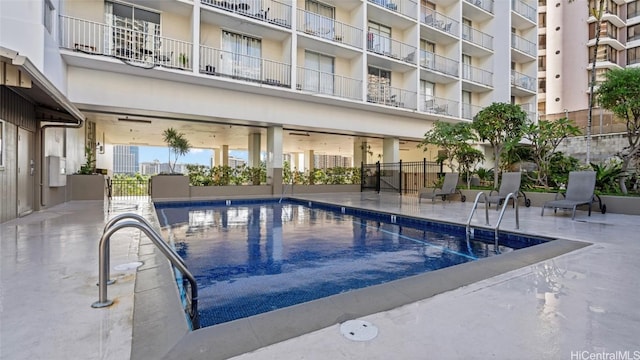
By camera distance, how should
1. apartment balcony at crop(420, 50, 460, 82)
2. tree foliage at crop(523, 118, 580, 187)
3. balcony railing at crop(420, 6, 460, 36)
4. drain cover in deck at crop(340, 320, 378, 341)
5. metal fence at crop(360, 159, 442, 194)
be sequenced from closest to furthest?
drain cover in deck at crop(340, 320, 378, 341)
tree foliage at crop(523, 118, 580, 187)
metal fence at crop(360, 159, 442, 194)
apartment balcony at crop(420, 50, 460, 82)
balcony railing at crop(420, 6, 460, 36)

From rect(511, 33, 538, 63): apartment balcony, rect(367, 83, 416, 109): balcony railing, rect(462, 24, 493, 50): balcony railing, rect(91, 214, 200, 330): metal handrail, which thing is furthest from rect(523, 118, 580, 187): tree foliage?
rect(511, 33, 538, 63): apartment balcony

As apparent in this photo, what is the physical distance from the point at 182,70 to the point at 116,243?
353 inches

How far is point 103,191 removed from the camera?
13.0 meters

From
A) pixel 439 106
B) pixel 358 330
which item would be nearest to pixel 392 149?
pixel 439 106

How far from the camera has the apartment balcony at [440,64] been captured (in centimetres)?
1975

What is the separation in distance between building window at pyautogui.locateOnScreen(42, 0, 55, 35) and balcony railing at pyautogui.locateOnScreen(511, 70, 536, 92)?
85.8 feet

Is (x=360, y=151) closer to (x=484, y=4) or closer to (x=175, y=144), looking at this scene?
(x=175, y=144)

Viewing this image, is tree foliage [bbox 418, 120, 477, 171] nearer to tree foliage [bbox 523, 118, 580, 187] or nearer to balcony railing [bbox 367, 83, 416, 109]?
tree foliage [bbox 523, 118, 580, 187]

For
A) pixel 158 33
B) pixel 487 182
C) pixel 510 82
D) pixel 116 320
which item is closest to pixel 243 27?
pixel 158 33

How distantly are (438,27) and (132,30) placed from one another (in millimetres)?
16846

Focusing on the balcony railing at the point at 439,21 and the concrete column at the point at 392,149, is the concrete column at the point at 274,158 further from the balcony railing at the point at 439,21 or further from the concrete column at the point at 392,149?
the balcony railing at the point at 439,21

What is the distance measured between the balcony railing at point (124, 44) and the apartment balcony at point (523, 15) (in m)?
23.5

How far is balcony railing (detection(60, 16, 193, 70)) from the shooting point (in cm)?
1119

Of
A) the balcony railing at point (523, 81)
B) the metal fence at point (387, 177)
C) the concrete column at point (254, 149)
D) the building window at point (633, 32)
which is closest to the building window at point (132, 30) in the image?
the concrete column at point (254, 149)
